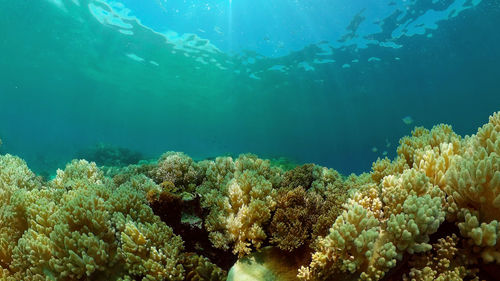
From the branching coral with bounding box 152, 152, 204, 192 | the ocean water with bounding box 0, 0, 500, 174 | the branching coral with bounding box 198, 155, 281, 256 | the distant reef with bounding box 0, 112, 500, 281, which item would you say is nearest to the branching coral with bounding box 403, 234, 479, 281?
the distant reef with bounding box 0, 112, 500, 281

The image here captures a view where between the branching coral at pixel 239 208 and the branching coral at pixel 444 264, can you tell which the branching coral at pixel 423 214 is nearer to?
the branching coral at pixel 444 264

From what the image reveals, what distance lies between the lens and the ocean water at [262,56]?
907 inches

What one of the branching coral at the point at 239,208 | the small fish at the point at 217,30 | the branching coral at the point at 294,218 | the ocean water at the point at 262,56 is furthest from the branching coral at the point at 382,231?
the small fish at the point at 217,30

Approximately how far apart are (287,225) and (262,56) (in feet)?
100

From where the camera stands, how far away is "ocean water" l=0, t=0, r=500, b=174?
23.0 metres

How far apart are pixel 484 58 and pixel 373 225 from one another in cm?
4254

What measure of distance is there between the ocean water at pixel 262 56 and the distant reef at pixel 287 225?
17.4 metres

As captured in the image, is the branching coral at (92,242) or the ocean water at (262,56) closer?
the branching coral at (92,242)

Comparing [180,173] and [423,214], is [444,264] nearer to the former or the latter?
[423,214]

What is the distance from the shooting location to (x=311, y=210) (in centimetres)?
335

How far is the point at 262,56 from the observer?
103ft

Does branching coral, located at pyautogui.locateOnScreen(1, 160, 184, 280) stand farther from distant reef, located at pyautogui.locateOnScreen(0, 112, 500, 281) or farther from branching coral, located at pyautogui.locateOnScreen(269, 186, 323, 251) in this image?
branching coral, located at pyautogui.locateOnScreen(269, 186, 323, 251)

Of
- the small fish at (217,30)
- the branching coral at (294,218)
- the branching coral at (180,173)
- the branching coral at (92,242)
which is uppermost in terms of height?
the small fish at (217,30)

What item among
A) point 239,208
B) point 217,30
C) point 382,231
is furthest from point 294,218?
point 217,30
